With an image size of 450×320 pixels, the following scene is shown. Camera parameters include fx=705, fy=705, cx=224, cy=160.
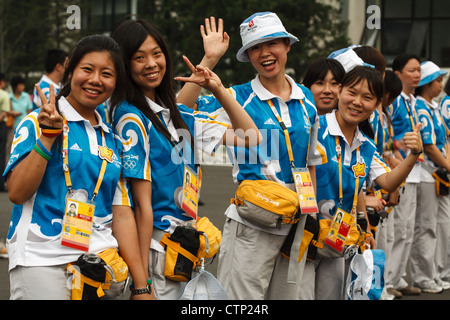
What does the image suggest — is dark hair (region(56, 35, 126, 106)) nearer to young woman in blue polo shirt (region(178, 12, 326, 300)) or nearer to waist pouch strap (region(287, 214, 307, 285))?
young woman in blue polo shirt (region(178, 12, 326, 300))

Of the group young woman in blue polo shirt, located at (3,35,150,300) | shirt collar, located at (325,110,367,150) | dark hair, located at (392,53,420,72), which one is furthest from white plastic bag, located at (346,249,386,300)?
dark hair, located at (392,53,420,72)

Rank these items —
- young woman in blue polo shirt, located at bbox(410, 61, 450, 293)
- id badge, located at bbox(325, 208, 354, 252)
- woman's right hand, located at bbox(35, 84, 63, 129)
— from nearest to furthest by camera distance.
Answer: woman's right hand, located at bbox(35, 84, 63, 129)
id badge, located at bbox(325, 208, 354, 252)
young woman in blue polo shirt, located at bbox(410, 61, 450, 293)

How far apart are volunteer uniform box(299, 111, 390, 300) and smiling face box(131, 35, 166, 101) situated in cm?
132

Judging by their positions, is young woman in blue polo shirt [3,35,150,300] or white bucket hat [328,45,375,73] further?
white bucket hat [328,45,375,73]

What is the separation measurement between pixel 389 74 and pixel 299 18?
19.4 meters

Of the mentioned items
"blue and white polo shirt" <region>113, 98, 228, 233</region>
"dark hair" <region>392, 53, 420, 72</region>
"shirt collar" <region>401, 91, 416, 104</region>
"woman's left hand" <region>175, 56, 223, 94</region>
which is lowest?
"blue and white polo shirt" <region>113, 98, 228, 233</region>

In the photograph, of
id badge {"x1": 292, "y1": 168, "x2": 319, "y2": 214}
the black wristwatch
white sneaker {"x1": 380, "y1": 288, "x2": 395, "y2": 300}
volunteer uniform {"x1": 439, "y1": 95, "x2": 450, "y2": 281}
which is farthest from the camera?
volunteer uniform {"x1": 439, "y1": 95, "x2": 450, "y2": 281}

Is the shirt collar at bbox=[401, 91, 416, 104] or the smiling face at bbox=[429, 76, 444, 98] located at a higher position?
the smiling face at bbox=[429, 76, 444, 98]

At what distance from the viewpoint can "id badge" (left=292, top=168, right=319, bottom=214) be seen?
155 inches

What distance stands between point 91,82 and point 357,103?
1.95 m

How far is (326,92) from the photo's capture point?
4.84 metres

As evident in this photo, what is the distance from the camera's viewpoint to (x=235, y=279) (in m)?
4.07

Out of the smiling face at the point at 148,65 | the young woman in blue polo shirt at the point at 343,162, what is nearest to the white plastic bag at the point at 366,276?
the young woman in blue polo shirt at the point at 343,162

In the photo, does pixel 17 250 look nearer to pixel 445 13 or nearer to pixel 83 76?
pixel 83 76
